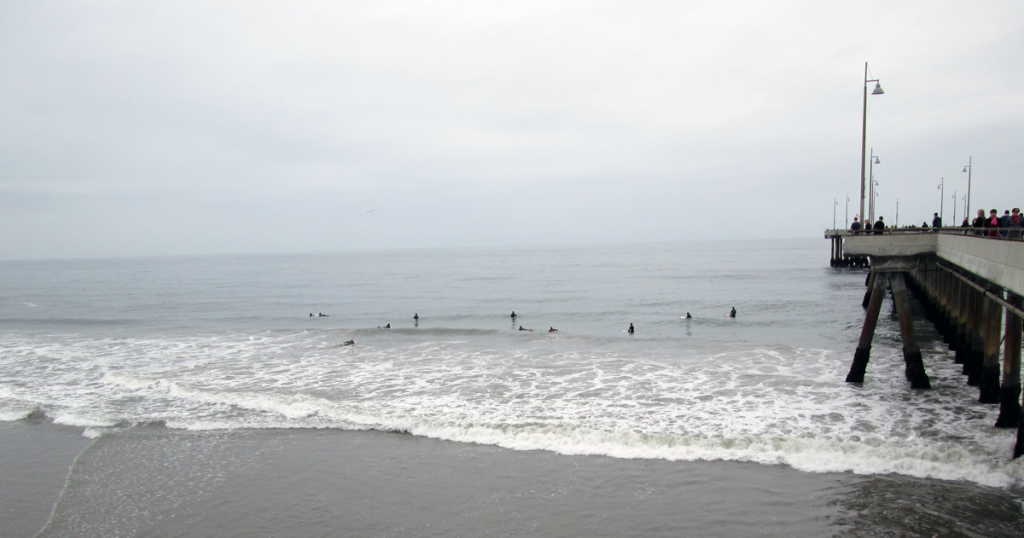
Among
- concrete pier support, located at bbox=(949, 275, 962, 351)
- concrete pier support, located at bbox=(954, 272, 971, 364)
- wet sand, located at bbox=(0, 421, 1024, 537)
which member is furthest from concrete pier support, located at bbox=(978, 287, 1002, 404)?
concrete pier support, located at bbox=(949, 275, 962, 351)

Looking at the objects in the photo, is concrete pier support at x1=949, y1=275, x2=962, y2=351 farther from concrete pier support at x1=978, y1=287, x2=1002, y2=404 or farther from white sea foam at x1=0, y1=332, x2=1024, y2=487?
concrete pier support at x1=978, y1=287, x2=1002, y2=404

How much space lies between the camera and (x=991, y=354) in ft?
44.5

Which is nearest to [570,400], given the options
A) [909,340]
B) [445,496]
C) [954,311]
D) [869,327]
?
[445,496]

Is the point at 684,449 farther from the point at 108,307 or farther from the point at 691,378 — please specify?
the point at 108,307

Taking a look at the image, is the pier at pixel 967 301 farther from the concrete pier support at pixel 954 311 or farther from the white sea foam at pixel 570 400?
the white sea foam at pixel 570 400

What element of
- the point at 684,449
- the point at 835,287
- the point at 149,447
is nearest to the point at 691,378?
the point at 684,449

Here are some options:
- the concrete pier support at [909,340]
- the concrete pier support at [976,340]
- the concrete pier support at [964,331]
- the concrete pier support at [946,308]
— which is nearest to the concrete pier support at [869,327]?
the concrete pier support at [909,340]

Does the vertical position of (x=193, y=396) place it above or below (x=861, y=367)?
below

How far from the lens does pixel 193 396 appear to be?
17.8 m

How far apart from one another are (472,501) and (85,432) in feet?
36.2

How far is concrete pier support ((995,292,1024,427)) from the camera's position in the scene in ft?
35.6

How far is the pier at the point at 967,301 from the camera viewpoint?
10.5m

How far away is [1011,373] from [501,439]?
35.7 ft

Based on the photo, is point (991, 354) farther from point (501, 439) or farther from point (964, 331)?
point (501, 439)
